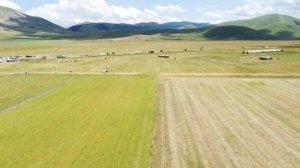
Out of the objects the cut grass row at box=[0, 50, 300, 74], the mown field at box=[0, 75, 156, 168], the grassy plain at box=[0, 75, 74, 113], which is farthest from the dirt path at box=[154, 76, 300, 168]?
the cut grass row at box=[0, 50, 300, 74]

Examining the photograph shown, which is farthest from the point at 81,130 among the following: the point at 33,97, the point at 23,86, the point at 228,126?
the point at 23,86

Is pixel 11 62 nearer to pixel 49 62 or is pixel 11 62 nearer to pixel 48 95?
pixel 49 62

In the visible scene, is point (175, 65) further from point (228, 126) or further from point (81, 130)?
point (81, 130)

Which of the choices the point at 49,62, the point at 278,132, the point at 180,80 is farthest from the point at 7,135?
the point at 49,62

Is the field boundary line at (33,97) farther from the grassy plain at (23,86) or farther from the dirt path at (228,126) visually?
the dirt path at (228,126)

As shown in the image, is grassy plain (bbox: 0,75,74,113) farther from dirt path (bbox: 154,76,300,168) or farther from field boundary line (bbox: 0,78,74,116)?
dirt path (bbox: 154,76,300,168)

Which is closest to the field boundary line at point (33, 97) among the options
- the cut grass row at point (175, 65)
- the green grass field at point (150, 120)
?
the green grass field at point (150, 120)
